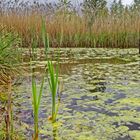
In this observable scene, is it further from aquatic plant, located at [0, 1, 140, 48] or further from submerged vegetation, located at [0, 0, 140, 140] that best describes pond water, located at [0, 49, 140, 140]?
aquatic plant, located at [0, 1, 140, 48]

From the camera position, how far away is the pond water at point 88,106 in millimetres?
2352

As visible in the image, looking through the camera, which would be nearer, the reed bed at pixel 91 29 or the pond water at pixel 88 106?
the pond water at pixel 88 106

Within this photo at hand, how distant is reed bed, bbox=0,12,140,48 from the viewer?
8484 millimetres

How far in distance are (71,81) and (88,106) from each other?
1.17 meters

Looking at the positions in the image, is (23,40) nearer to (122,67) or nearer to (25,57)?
(25,57)

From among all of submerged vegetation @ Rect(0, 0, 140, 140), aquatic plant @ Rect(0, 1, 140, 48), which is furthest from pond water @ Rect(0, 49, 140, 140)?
aquatic plant @ Rect(0, 1, 140, 48)

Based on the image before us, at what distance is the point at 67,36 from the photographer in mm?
8641

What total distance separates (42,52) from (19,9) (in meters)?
2.05

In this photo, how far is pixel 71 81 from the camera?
13.7 feet

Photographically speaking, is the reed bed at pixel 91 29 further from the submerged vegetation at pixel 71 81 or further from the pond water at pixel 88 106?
the pond water at pixel 88 106

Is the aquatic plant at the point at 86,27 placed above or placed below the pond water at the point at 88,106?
above

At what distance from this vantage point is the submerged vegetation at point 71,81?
7.63 feet

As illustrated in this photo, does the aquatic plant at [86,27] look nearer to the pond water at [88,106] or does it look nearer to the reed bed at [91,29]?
the reed bed at [91,29]

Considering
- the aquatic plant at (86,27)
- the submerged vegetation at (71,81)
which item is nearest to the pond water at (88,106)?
the submerged vegetation at (71,81)
